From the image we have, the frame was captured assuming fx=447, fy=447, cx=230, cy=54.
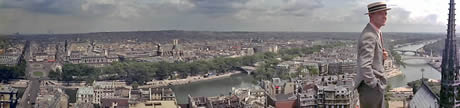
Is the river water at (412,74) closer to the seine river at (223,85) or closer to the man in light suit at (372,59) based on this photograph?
the seine river at (223,85)

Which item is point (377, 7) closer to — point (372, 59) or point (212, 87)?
point (372, 59)

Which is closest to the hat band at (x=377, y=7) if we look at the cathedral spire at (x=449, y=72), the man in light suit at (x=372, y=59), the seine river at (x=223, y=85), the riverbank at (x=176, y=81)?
the man in light suit at (x=372, y=59)

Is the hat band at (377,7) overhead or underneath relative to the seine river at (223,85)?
overhead

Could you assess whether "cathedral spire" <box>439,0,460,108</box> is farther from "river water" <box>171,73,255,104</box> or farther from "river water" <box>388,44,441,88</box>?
"river water" <box>388,44,441,88</box>

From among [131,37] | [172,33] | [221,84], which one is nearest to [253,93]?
[221,84]

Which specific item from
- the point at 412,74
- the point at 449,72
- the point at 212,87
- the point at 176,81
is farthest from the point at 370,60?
the point at 412,74

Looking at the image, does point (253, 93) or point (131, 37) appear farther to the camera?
point (131, 37)

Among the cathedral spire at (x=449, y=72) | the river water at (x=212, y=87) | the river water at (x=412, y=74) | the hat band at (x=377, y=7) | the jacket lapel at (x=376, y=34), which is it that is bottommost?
the river water at (x=212, y=87)

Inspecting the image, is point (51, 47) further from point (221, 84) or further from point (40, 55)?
point (221, 84)

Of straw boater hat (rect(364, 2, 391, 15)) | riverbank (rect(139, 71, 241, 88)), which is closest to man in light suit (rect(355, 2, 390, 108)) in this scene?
straw boater hat (rect(364, 2, 391, 15))
